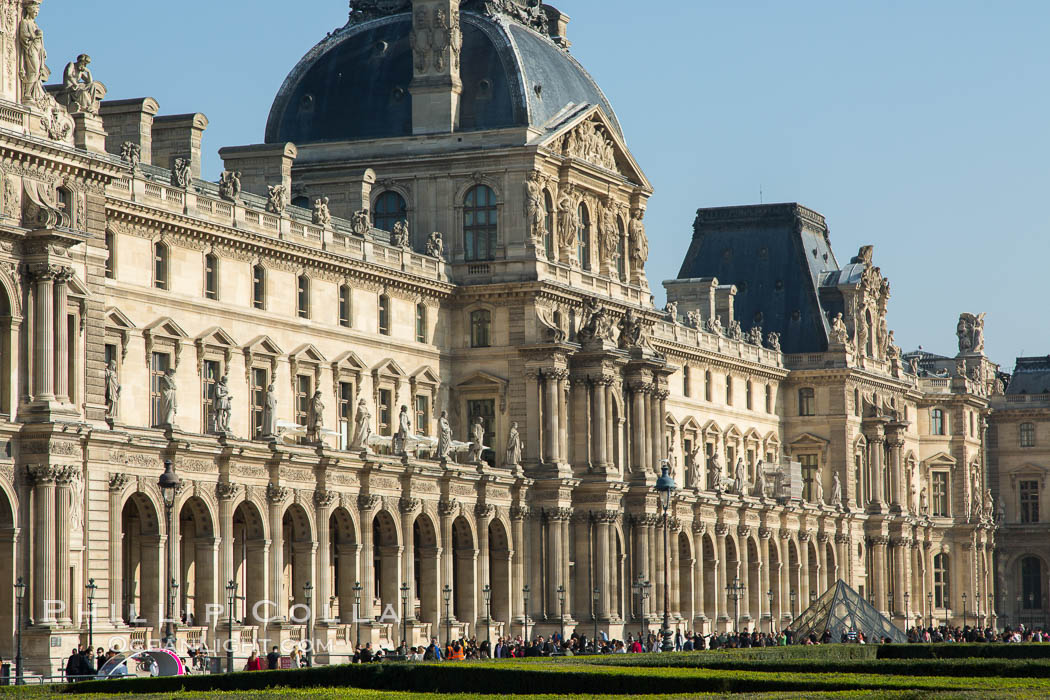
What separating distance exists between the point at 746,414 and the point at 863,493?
13.6 metres

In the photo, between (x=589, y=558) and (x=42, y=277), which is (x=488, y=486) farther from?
(x=42, y=277)

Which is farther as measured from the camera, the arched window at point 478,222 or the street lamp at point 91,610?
the arched window at point 478,222

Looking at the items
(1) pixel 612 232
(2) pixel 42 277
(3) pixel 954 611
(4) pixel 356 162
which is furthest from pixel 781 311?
(2) pixel 42 277

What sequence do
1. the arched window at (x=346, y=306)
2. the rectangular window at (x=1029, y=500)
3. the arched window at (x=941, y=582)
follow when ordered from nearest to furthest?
the arched window at (x=346, y=306), the arched window at (x=941, y=582), the rectangular window at (x=1029, y=500)

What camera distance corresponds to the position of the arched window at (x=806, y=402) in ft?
452

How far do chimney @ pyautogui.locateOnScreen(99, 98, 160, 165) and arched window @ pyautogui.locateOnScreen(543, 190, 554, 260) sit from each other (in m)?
22.4

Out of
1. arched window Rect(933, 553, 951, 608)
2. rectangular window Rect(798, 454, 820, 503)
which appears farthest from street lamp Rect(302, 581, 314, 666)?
arched window Rect(933, 553, 951, 608)

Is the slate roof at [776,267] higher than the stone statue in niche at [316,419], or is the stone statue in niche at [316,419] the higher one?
the slate roof at [776,267]

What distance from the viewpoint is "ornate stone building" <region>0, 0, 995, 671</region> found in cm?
6391

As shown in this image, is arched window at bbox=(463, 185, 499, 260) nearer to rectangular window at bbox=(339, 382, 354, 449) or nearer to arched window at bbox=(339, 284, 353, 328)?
arched window at bbox=(339, 284, 353, 328)

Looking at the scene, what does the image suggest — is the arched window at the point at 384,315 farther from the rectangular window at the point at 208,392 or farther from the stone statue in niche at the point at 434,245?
the rectangular window at the point at 208,392

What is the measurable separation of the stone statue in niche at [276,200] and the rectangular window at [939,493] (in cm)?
7945

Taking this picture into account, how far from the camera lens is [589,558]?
330ft

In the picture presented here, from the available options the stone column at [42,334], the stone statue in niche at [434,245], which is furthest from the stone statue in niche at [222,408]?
the stone statue in niche at [434,245]
